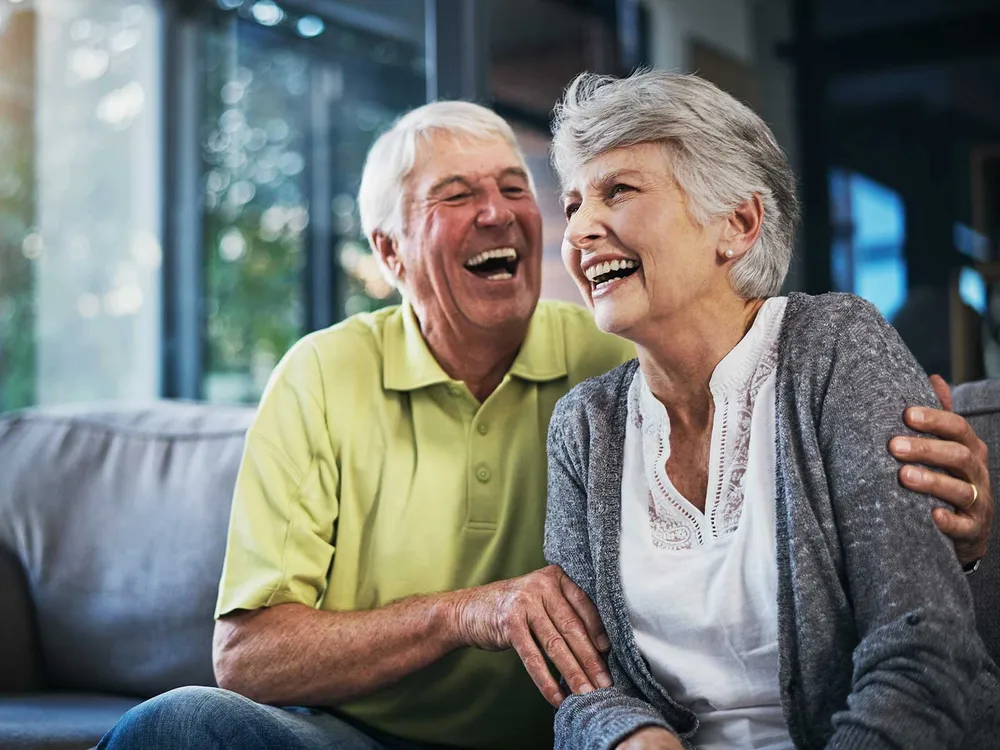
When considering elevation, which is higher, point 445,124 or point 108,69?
point 108,69

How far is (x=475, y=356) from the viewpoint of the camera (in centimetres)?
182

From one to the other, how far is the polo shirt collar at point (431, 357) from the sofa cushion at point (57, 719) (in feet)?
2.56

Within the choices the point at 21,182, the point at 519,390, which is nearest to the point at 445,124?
the point at 519,390

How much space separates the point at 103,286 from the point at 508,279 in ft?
7.85

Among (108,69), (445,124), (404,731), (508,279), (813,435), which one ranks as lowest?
(404,731)

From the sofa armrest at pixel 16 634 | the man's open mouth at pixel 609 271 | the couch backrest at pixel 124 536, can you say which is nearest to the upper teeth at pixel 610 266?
the man's open mouth at pixel 609 271

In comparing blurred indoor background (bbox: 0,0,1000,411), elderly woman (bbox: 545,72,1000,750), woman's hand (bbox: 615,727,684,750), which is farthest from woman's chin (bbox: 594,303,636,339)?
blurred indoor background (bbox: 0,0,1000,411)

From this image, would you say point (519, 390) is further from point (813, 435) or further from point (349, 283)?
point (349, 283)

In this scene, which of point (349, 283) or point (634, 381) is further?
point (349, 283)

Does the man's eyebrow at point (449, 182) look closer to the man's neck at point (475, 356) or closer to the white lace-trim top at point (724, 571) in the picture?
the man's neck at point (475, 356)

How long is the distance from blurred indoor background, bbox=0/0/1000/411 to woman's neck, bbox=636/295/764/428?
1.71 m

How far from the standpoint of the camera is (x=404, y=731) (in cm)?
172

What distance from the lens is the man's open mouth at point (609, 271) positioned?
4.66 feet

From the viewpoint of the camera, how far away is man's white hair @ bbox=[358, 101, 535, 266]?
1.84m
